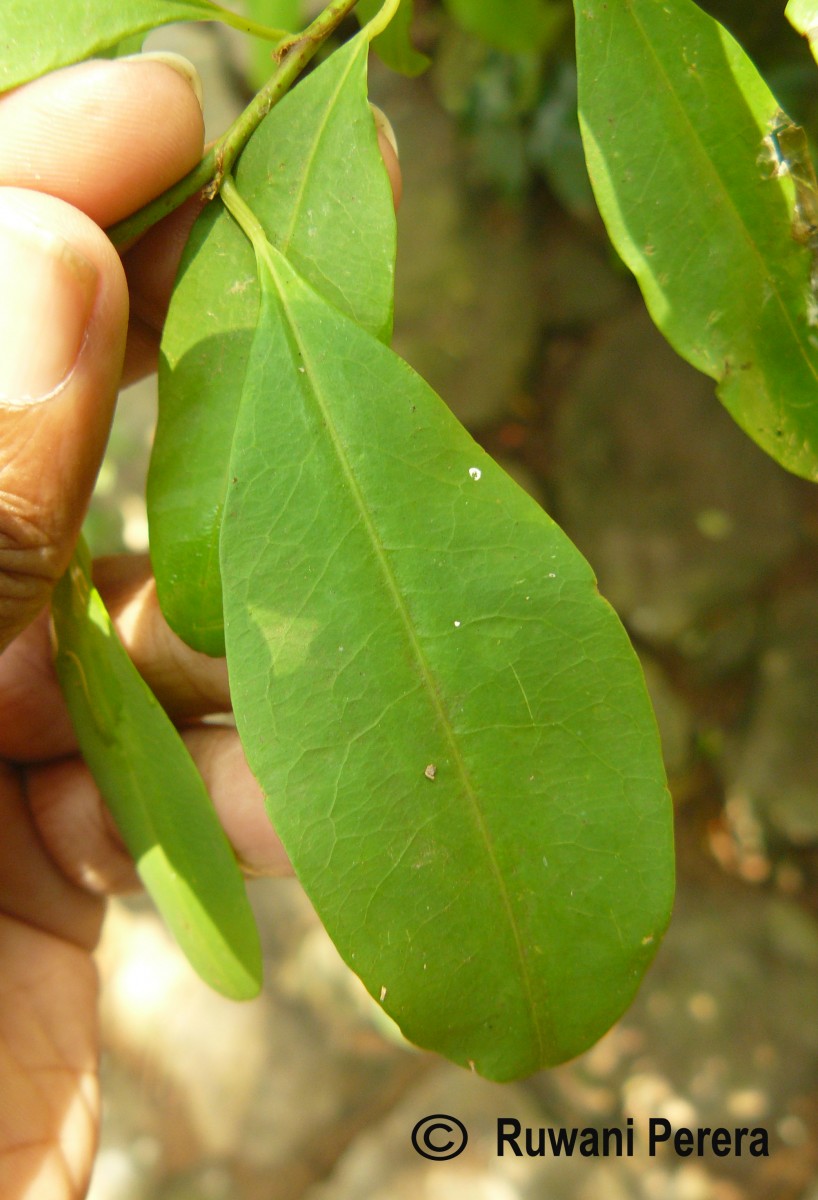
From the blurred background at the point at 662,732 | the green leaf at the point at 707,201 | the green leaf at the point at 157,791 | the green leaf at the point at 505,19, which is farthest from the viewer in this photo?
the blurred background at the point at 662,732

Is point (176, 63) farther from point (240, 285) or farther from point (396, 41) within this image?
point (240, 285)

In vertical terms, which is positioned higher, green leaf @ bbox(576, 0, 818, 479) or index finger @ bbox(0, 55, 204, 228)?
index finger @ bbox(0, 55, 204, 228)

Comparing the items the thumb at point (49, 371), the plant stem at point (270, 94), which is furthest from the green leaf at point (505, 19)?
the thumb at point (49, 371)

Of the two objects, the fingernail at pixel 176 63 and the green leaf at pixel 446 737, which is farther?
the fingernail at pixel 176 63

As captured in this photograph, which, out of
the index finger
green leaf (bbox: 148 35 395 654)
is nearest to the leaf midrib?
green leaf (bbox: 148 35 395 654)

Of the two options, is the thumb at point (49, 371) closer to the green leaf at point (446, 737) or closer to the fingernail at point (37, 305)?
the fingernail at point (37, 305)

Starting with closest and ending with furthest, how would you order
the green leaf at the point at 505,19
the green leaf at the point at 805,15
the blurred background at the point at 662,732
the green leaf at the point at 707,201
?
1. the green leaf at the point at 805,15
2. the green leaf at the point at 707,201
3. the green leaf at the point at 505,19
4. the blurred background at the point at 662,732

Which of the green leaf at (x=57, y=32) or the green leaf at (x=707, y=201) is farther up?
the green leaf at (x=57, y=32)

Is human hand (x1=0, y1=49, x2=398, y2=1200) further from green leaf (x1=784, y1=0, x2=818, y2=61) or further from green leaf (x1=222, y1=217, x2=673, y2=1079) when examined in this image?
green leaf (x1=784, y1=0, x2=818, y2=61)
